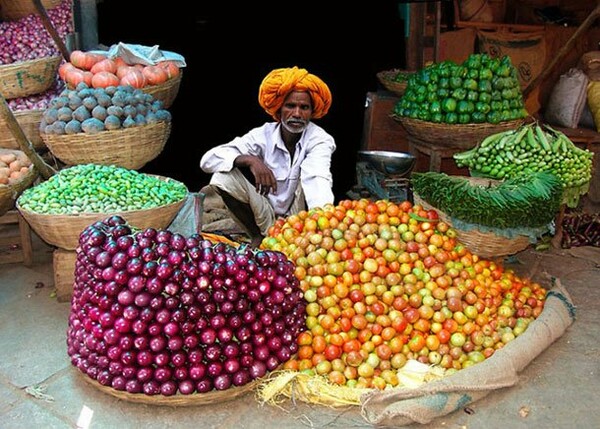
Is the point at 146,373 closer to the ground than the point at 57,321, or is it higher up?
higher up

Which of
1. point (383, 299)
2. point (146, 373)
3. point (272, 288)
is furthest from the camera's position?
point (383, 299)

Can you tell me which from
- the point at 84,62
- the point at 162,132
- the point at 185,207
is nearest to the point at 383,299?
the point at 185,207

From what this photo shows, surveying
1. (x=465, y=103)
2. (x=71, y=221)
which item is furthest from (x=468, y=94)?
(x=71, y=221)

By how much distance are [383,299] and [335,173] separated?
11.0ft

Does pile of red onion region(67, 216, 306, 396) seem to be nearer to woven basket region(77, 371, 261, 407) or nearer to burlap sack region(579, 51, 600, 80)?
woven basket region(77, 371, 261, 407)

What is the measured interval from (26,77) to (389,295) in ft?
10.5

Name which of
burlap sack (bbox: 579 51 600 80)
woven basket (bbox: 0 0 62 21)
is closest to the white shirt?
woven basket (bbox: 0 0 62 21)

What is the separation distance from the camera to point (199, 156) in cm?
600

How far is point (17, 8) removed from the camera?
5.20 meters

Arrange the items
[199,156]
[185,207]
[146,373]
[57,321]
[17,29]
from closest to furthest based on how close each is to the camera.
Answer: [146,373] → [57,321] → [185,207] → [17,29] → [199,156]

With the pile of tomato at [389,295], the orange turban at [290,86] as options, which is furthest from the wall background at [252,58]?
the pile of tomato at [389,295]

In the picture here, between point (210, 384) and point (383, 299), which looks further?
point (383, 299)

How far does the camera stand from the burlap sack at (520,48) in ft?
19.2

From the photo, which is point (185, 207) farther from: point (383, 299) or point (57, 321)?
point (383, 299)
